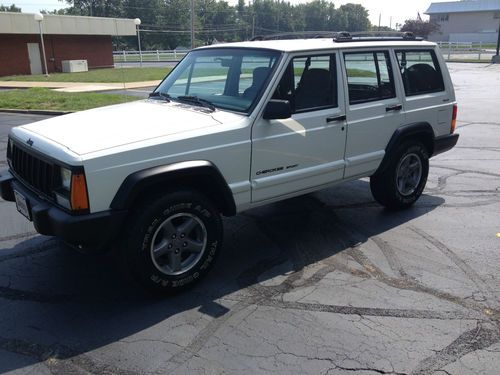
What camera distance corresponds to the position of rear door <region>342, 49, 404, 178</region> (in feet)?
15.6

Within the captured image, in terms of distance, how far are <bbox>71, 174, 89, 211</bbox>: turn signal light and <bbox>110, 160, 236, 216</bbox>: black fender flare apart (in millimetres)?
195

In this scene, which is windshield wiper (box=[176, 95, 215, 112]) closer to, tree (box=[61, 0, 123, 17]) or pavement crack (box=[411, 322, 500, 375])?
pavement crack (box=[411, 322, 500, 375])

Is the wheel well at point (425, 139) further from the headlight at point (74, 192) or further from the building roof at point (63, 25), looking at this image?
the building roof at point (63, 25)

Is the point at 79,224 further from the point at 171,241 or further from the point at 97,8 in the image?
the point at 97,8

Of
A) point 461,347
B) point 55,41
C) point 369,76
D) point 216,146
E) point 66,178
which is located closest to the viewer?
point 461,347

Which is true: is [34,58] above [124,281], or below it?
above

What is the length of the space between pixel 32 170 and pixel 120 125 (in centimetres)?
77

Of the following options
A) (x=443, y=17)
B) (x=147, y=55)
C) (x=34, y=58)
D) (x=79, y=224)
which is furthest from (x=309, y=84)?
(x=443, y=17)

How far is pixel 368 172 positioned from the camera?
5109mm

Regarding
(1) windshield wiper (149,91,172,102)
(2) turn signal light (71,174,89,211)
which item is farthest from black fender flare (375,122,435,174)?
(2) turn signal light (71,174,89,211)

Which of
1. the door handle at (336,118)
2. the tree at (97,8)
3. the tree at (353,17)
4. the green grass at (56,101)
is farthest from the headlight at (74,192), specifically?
the tree at (353,17)

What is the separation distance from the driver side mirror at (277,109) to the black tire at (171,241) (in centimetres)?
88

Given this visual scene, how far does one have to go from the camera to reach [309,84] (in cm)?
447

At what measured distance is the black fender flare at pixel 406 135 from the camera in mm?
5182
